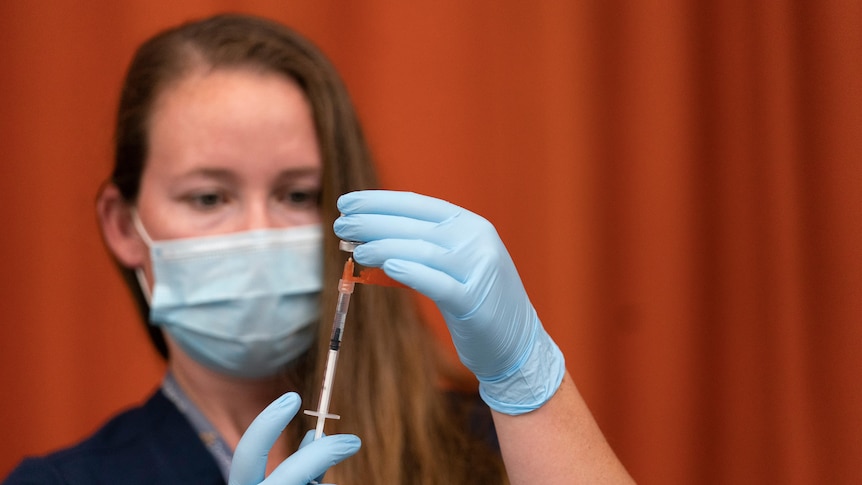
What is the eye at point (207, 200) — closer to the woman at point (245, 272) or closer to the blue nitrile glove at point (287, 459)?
the woman at point (245, 272)

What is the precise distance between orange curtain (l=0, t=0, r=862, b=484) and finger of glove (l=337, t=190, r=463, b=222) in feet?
2.11

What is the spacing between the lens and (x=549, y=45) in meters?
1.54

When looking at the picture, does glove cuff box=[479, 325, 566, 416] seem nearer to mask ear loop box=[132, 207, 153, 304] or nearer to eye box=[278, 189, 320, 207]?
eye box=[278, 189, 320, 207]

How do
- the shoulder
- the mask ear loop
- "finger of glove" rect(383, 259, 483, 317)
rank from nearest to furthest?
"finger of glove" rect(383, 259, 483, 317)
the shoulder
the mask ear loop

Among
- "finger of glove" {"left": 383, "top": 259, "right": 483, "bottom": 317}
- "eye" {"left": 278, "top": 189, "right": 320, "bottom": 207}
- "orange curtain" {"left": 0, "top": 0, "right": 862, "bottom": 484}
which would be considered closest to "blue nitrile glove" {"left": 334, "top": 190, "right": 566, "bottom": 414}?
"finger of glove" {"left": 383, "top": 259, "right": 483, "bottom": 317}

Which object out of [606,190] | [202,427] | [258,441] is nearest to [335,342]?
[258,441]

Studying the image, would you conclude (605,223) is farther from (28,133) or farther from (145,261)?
(28,133)

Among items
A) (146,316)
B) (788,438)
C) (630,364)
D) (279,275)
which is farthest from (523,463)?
(788,438)

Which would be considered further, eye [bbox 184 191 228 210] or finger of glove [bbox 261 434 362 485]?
eye [bbox 184 191 228 210]

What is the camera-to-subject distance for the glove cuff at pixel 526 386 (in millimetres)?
851

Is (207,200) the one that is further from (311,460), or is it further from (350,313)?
(311,460)

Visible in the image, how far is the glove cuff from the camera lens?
2.79ft

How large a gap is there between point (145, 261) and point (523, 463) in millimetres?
619

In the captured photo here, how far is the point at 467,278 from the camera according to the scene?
83cm
